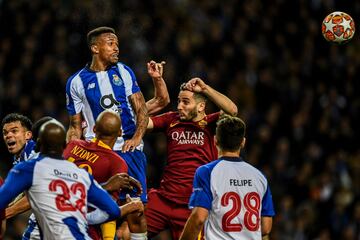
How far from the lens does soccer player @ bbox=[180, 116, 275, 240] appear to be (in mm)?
8148

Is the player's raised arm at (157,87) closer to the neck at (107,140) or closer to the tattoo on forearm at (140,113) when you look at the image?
the tattoo on forearm at (140,113)

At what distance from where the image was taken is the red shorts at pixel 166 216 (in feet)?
34.0

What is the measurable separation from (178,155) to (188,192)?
0.42 meters

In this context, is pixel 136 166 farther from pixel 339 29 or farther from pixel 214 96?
pixel 339 29

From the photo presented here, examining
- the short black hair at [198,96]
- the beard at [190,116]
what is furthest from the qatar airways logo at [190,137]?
the short black hair at [198,96]

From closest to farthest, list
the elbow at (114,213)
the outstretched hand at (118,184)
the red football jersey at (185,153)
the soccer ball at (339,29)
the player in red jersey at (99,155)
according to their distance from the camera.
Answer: the elbow at (114,213)
the outstretched hand at (118,184)
the player in red jersey at (99,155)
the red football jersey at (185,153)
the soccer ball at (339,29)

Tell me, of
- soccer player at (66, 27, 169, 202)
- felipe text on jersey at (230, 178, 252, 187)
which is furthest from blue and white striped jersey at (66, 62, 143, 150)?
felipe text on jersey at (230, 178, 252, 187)

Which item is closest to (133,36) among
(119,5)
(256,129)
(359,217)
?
(119,5)

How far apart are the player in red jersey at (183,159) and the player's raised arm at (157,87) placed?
357 millimetres

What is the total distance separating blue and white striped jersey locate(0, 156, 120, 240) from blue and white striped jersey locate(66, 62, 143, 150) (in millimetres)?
2573

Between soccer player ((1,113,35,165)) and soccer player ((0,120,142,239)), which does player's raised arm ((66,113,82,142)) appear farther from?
soccer player ((0,120,142,239))

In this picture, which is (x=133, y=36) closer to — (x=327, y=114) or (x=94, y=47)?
(x=327, y=114)

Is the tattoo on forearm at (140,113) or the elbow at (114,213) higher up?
the tattoo on forearm at (140,113)

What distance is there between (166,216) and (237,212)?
2303 mm
